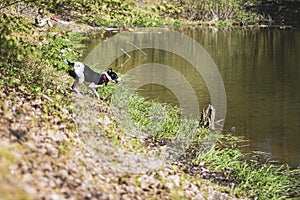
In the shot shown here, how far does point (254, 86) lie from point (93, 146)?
46.8ft

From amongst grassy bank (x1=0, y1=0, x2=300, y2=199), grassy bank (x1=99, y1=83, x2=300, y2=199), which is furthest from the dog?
grassy bank (x1=99, y1=83, x2=300, y2=199)

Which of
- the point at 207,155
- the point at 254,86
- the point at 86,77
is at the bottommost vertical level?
the point at 207,155

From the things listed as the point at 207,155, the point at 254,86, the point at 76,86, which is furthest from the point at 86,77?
the point at 254,86

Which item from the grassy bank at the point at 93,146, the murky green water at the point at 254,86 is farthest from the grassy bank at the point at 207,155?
the murky green water at the point at 254,86

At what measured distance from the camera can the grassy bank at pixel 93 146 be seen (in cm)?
668

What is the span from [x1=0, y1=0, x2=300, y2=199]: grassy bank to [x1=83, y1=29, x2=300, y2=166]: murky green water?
1.40 metres

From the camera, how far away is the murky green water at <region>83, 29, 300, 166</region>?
14.6 metres

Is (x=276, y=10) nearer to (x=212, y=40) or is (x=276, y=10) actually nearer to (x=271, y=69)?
(x=212, y=40)

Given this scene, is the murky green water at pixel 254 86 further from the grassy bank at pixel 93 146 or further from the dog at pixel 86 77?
the dog at pixel 86 77

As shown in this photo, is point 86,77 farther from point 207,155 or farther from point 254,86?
point 254,86

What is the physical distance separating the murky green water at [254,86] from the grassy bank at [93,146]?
1.40m

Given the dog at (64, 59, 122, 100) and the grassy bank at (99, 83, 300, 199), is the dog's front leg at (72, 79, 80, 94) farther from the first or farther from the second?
the grassy bank at (99, 83, 300, 199)

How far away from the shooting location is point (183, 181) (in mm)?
9078

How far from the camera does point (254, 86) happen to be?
22.2 metres
